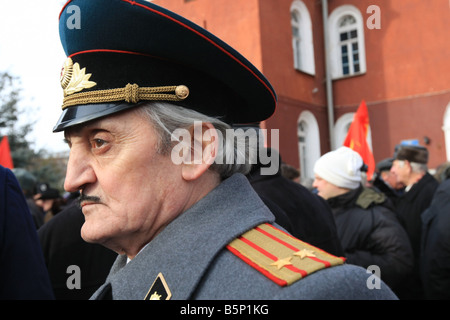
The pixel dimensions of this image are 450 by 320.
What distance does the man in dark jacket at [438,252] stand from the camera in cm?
365

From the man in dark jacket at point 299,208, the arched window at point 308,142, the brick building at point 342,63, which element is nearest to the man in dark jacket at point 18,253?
the man in dark jacket at point 299,208

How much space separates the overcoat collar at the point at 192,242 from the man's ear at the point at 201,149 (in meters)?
0.08

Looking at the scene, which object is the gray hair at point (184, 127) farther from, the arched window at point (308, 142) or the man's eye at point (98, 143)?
the arched window at point (308, 142)

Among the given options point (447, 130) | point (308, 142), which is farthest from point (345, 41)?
point (447, 130)

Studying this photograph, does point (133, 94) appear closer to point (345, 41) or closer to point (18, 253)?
point (18, 253)

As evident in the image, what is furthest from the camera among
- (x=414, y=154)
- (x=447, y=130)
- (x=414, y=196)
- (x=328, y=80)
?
(x=328, y=80)

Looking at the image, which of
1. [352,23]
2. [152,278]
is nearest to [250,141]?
[152,278]

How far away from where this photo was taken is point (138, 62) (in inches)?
58.8

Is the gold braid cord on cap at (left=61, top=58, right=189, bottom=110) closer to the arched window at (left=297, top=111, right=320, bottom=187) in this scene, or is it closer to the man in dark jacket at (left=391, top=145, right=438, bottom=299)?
the man in dark jacket at (left=391, top=145, right=438, bottom=299)

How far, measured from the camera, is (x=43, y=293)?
178 cm

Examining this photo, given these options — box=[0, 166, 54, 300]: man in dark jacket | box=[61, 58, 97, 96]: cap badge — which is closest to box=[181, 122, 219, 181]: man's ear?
box=[61, 58, 97, 96]: cap badge

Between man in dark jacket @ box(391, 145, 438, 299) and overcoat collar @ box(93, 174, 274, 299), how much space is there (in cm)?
312

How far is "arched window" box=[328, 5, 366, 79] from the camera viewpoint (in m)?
15.5

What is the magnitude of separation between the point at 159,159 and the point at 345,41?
1554cm
